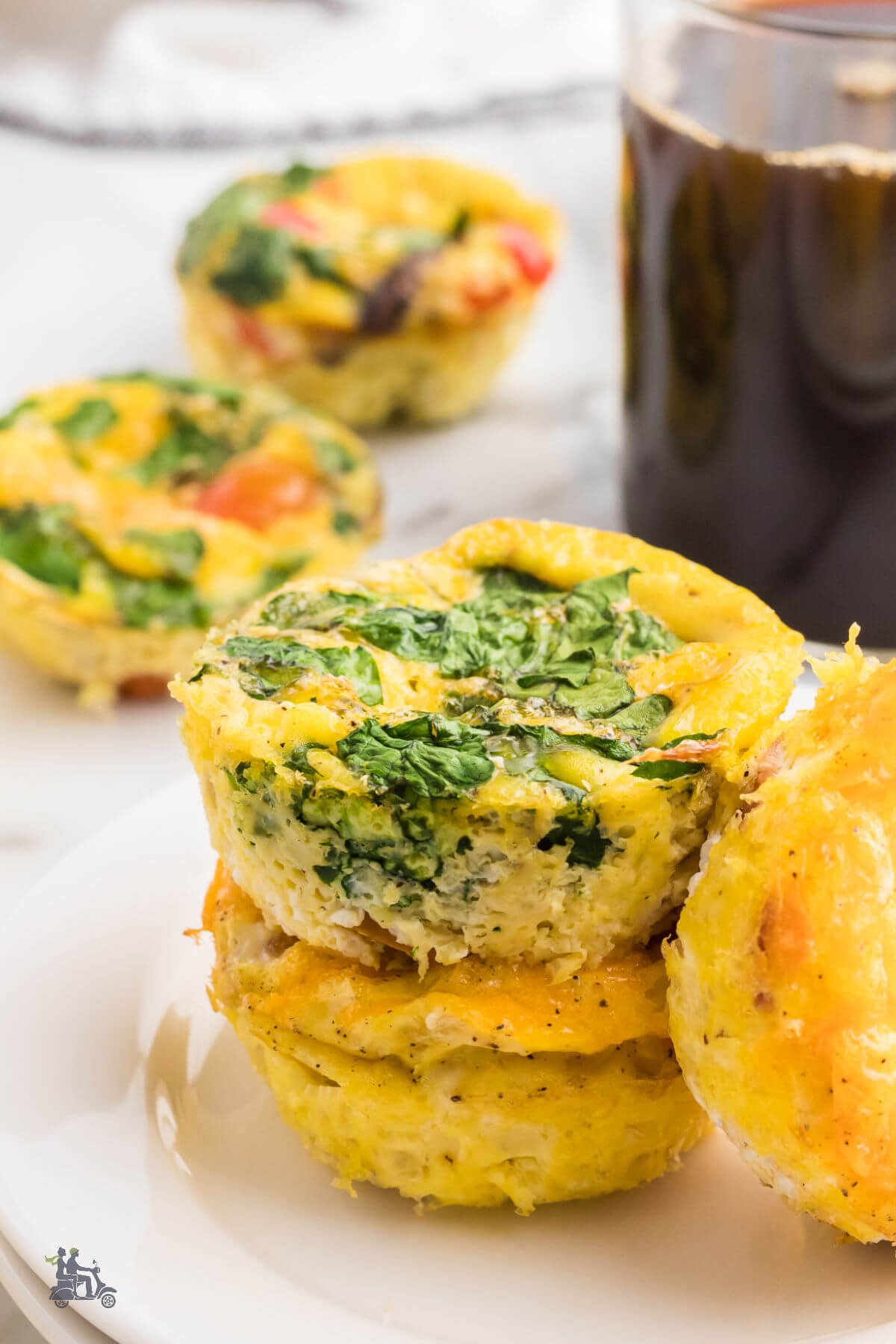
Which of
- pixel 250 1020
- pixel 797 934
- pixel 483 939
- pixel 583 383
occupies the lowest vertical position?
pixel 583 383

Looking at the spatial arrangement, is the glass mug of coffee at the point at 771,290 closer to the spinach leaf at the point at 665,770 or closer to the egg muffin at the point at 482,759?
the egg muffin at the point at 482,759

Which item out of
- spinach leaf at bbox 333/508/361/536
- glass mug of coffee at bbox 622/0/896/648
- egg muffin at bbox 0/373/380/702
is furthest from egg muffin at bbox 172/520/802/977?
spinach leaf at bbox 333/508/361/536

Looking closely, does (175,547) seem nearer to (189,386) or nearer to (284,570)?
(284,570)

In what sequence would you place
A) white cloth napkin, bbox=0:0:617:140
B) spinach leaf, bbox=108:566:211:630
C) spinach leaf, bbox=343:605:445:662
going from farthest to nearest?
white cloth napkin, bbox=0:0:617:140
spinach leaf, bbox=108:566:211:630
spinach leaf, bbox=343:605:445:662

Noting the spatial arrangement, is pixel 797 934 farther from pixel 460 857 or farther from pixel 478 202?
pixel 478 202

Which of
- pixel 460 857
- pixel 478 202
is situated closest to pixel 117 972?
pixel 460 857

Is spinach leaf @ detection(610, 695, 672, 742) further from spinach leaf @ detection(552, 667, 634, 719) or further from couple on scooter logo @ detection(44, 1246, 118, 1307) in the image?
couple on scooter logo @ detection(44, 1246, 118, 1307)

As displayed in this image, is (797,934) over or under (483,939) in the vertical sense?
over
